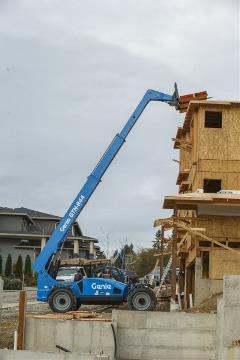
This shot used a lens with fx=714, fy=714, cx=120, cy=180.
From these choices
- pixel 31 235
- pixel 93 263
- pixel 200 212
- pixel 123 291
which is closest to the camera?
pixel 123 291

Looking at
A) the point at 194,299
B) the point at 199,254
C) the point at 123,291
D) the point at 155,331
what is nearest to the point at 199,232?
the point at 199,254

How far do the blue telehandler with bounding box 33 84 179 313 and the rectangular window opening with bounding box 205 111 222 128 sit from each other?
19.9 ft

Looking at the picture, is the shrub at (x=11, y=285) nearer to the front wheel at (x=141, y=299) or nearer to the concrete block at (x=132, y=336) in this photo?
→ the front wheel at (x=141, y=299)

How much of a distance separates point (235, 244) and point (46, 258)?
27.9ft

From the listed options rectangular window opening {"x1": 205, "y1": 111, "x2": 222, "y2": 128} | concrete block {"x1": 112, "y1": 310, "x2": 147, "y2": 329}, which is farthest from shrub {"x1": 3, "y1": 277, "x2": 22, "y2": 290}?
concrete block {"x1": 112, "y1": 310, "x2": 147, "y2": 329}

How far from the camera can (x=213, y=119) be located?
3312 centimetres

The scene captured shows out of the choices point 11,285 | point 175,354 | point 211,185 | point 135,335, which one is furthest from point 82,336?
point 11,285

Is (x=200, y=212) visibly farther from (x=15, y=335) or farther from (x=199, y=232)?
(x=15, y=335)

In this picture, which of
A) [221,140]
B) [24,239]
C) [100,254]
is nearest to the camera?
[221,140]

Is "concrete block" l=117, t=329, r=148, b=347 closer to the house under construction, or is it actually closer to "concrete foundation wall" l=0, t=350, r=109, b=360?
"concrete foundation wall" l=0, t=350, r=109, b=360

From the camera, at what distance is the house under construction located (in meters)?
28.9

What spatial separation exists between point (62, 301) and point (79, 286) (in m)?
0.85

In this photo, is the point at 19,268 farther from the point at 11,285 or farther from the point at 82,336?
the point at 82,336

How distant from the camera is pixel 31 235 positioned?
6444 centimetres
